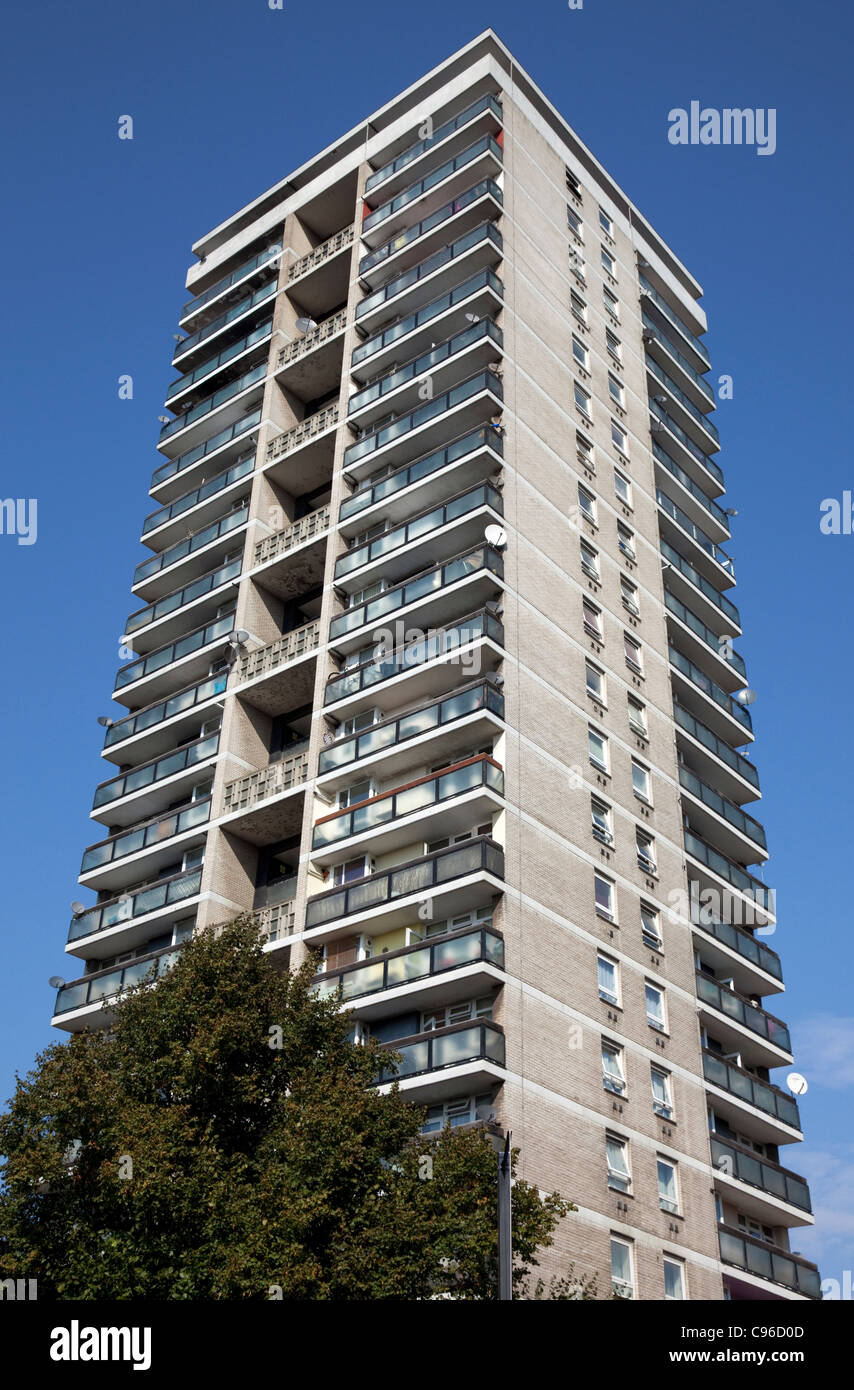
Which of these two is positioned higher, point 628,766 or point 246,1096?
point 628,766

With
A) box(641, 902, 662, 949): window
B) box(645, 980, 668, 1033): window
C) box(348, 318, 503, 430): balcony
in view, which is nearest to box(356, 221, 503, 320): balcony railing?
box(348, 318, 503, 430): balcony

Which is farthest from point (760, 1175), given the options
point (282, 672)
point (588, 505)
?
point (588, 505)

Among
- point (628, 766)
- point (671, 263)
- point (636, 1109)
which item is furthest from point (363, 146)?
point (636, 1109)

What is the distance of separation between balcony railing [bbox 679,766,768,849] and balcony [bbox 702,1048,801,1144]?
27.6ft

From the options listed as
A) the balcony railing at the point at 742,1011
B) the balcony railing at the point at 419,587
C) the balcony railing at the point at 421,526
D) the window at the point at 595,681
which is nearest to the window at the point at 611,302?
the balcony railing at the point at 421,526

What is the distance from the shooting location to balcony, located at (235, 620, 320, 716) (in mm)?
42406

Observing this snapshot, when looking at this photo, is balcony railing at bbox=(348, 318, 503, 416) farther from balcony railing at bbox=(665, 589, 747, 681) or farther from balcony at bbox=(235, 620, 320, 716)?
balcony railing at bbox=(665, 589, 747, 681)

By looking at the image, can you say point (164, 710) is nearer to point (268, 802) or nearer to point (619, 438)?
point (268, 802)

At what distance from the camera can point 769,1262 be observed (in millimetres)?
37219

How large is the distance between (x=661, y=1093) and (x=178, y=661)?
21.2 metres

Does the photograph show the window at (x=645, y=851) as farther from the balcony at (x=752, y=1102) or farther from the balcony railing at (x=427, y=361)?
the balcony railing at (x=427, y=361)

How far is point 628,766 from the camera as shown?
41.6m
